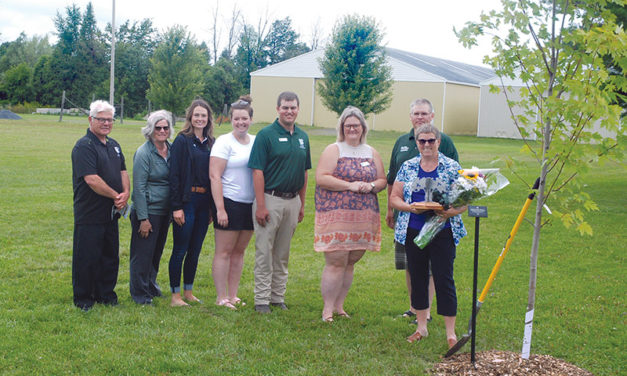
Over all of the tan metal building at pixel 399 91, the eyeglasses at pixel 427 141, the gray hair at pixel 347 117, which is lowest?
the eyeglasses at pixel 427 141

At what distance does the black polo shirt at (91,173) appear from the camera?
211 inches

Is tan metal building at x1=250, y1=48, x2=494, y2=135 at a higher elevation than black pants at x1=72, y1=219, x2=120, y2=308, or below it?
higher

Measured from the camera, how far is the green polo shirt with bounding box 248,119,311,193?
219 inches

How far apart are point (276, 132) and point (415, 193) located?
1478 mm

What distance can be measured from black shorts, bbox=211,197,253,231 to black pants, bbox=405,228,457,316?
1635 millimetres

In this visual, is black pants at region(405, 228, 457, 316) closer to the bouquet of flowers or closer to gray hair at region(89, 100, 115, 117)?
the bouquet of flowers

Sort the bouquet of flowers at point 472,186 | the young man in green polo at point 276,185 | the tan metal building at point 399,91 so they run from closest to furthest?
the bouquet of flowers at point 472,186, the young man in green polo at point 276,185, the tan metal building at point 399,91

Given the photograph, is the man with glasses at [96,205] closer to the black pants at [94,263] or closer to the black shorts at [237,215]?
the black pants at [94,263]

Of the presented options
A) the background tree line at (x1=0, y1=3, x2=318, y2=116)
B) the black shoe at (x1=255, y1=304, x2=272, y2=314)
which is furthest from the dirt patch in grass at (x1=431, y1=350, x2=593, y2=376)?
the background tree line at (x1=0, y1=3, x2=318, y2=116)

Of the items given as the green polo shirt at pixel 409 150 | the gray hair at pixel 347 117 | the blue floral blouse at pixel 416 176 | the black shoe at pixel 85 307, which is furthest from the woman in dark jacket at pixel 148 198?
the blue floral blouse at pixel 416 176

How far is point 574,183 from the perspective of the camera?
416 cm

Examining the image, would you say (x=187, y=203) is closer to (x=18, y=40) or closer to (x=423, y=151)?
(x=423, y=151)

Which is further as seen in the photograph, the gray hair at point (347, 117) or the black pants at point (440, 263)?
the gray hair at point (347, 117)

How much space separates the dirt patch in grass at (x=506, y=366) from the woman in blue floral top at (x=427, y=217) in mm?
342
